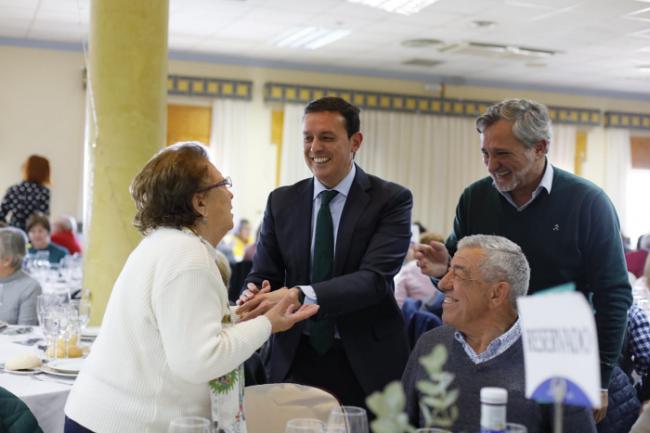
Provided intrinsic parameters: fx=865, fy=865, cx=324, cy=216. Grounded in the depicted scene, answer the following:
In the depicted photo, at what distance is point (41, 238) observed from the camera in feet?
26.0

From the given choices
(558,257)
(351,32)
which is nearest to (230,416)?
(558,257)

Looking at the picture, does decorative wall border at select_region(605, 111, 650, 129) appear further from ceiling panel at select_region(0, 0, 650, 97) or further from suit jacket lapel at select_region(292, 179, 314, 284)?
suit jacket lapel at select_region(292, 179, 314, 284)

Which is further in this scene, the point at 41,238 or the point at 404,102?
the point at 404,102

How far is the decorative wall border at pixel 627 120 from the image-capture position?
1441 centimetres

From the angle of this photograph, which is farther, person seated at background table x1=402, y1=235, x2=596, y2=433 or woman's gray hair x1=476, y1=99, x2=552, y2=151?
woman's gray hair x1=476, y1=99, x2=552, y2=151

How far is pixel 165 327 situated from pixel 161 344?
0.24ft

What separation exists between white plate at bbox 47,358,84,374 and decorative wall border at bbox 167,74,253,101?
29.5 ft

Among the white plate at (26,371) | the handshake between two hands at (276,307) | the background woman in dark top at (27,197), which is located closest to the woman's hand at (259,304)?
the handshake between two hands at (276,307)

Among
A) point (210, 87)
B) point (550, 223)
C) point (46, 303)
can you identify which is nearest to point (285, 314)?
point (550, 223)

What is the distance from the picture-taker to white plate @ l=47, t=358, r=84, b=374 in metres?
3.08

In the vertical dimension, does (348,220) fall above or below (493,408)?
above

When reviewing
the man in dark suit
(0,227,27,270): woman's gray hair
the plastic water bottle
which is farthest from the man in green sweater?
(0,227,27,270): woman's gray hair

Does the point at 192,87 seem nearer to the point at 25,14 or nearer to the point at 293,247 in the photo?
the point at 25,14

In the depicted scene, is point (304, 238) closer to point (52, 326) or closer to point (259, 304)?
point (259, 304)
